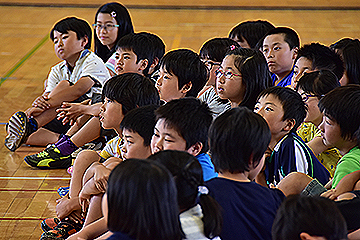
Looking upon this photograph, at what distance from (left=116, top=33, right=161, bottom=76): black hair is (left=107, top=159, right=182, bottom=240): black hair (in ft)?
6.10

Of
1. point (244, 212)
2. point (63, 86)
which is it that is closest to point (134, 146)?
point (244, 212)

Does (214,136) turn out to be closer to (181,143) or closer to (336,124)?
(181,143)

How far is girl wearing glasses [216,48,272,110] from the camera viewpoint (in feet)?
7.18

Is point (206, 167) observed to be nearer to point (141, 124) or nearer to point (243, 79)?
point (141, 124)

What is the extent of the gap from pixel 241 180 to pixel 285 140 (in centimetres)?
53

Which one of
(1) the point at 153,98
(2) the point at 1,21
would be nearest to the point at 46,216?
(1) the point at 153,98

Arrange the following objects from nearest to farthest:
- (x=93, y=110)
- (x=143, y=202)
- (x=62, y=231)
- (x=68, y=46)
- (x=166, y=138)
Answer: (x=143, y=202) → (x=166, y=138) → (x=62, y=231) → (x=93, y=110) → (x=68, y=46)

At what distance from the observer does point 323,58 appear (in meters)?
2.49

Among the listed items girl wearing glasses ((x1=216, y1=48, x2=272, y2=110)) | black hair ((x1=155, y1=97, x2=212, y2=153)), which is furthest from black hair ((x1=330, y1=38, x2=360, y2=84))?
black hair ((x1=155, y1=97, x2=212, y2=153))

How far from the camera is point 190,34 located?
6602 mm

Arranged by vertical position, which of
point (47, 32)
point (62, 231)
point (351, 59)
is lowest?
point (47, 32)

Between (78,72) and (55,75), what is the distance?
0.22m

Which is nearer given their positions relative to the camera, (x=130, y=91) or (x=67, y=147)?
(x=130, y=91)

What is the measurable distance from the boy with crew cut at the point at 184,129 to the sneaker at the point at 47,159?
129cm
